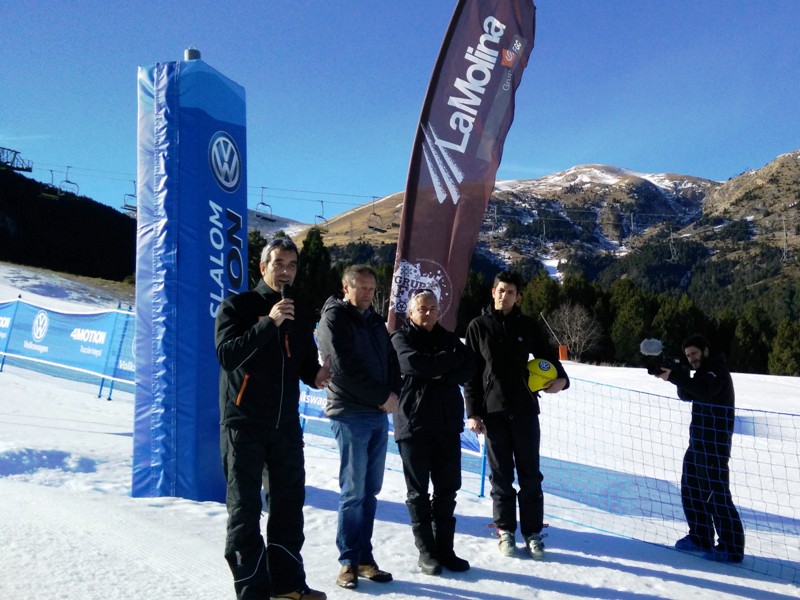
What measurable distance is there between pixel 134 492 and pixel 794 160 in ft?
743

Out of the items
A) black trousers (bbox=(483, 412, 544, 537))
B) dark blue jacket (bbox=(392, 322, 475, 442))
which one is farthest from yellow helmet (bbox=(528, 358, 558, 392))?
dark blue jacket (bbox=(392, 322, 475, 442))

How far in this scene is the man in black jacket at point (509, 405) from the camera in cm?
411

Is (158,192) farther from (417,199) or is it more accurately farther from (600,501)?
(600,501)

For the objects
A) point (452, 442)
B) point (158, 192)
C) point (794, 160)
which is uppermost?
point (794, 160)

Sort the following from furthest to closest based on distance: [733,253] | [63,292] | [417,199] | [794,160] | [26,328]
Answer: [794,160] < [733,253] < [63,292] < [26,328] < [417,199]

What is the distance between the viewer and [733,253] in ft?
469

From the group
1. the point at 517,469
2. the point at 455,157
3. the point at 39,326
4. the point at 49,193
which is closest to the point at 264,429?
the point at 517,469

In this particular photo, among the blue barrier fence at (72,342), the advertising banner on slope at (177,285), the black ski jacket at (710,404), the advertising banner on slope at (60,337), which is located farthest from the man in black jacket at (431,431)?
the advertising banner on slope at (60,337)

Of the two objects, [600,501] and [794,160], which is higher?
[794,160]

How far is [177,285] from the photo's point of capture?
4.50 metres

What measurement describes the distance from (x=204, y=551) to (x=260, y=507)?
835mm

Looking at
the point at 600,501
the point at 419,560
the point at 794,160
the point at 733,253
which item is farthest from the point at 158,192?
the point at 794,160

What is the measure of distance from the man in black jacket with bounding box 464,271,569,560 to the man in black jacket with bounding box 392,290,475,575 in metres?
0.41

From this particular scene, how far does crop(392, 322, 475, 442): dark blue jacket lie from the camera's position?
12.2 feet
